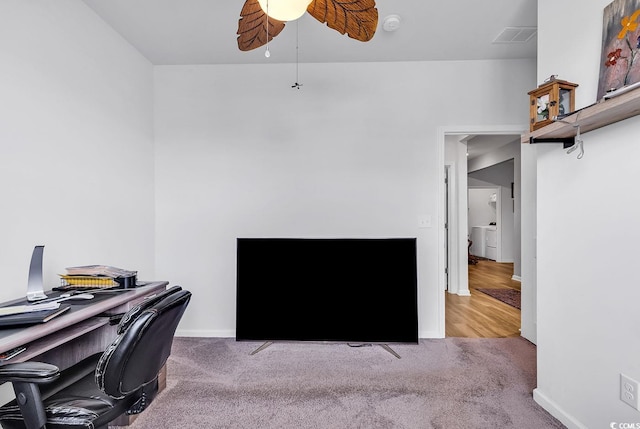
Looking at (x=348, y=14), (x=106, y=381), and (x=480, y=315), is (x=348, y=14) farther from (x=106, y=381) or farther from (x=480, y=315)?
(x=480, y=315)

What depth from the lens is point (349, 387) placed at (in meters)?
2.12

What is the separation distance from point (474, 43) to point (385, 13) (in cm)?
96

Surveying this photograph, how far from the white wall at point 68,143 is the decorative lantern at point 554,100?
9.69 ft

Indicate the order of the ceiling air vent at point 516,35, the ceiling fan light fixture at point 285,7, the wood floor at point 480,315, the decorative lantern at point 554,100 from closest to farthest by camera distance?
the ceiling fan light fixture at point 285,7, the decorative lantern at point 554,100, the ceiling air vent at point 516,35, the wood floor at point 480,315

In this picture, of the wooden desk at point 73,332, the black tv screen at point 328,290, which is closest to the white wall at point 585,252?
the black tv screen at point 328,290

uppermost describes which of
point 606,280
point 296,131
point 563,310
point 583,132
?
point 296,131

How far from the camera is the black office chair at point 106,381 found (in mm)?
1008

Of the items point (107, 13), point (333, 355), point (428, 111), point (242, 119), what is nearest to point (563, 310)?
point (333, 355)

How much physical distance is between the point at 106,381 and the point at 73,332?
50 cm

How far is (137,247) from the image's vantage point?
2.77m

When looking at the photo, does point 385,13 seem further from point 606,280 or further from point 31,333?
point 31,333

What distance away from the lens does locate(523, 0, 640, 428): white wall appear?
1399 mm

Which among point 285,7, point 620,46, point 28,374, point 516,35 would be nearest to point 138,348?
point 28,374

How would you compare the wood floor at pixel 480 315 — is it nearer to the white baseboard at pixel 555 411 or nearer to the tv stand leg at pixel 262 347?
the white baseboard at pixel 555 411
